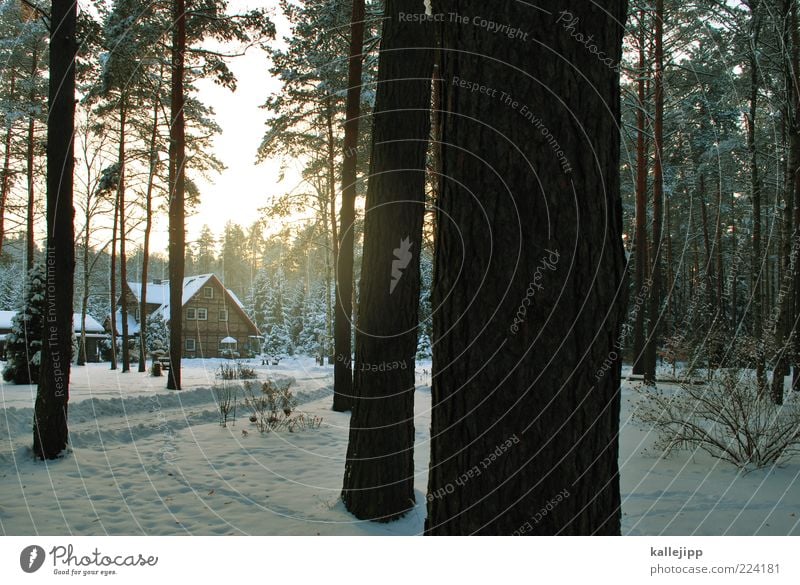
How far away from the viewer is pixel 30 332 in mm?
11555

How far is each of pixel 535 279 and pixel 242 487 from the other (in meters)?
4.77

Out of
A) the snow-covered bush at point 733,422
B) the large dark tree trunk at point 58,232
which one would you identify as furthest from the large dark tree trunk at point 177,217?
the snow-covered bush at point 733,422

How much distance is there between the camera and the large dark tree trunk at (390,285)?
4418 millimetres

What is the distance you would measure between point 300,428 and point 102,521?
14.3 feet

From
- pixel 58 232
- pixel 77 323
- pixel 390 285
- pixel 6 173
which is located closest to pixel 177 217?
pixel 58 232

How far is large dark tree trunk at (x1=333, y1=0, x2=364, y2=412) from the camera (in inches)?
364

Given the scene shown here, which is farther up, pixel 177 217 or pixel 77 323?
pixel 177 217

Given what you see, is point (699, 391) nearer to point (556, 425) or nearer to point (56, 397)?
point (556, 425)

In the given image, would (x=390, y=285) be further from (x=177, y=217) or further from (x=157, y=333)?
(x=157, y=333)
